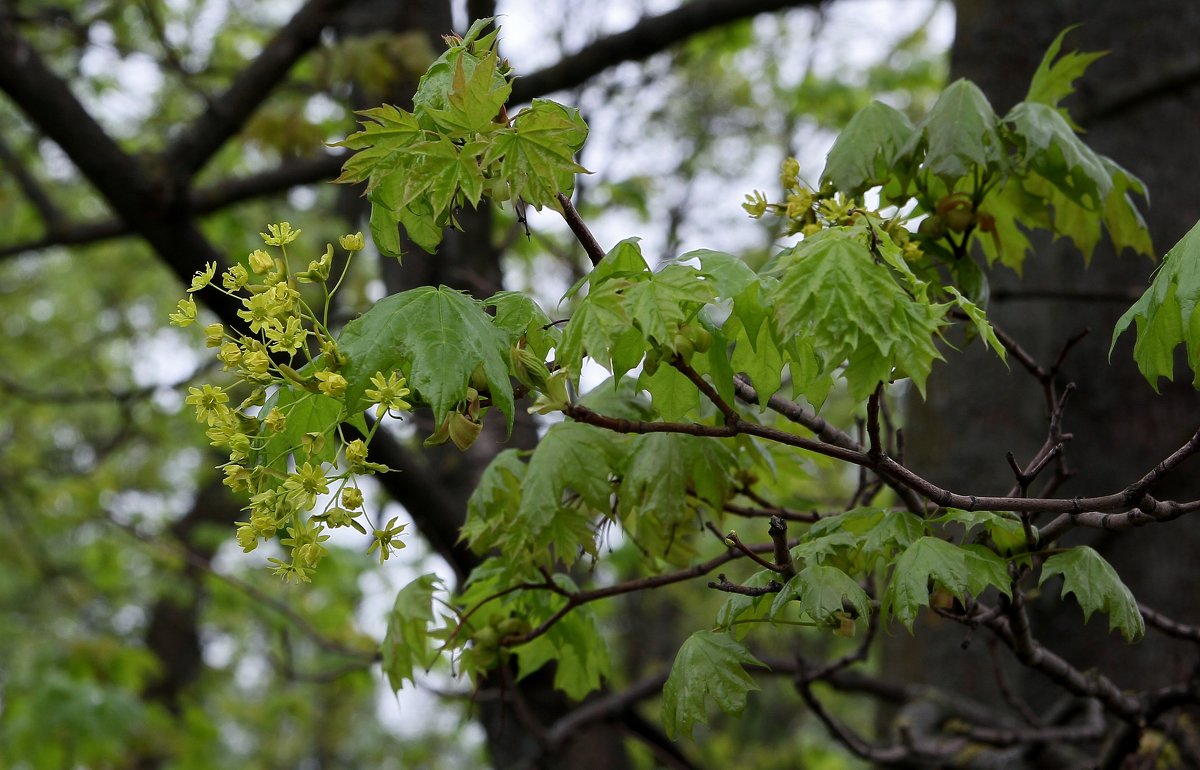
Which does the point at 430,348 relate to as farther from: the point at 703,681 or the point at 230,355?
the point at 703,681

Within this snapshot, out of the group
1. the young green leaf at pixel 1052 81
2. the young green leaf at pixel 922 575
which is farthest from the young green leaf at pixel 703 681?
the young green leaf at pixel 1052 81

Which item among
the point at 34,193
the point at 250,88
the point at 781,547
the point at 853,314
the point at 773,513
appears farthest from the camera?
the point at 34,193

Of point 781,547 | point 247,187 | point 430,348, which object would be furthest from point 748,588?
point 247,187

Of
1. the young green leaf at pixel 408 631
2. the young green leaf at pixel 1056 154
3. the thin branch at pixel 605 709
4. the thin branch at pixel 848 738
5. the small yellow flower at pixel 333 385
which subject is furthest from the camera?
the thin branch at pixel 605 709

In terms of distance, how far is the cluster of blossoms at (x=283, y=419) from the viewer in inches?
51.6

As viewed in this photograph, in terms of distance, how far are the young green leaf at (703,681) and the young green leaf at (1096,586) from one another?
465 mm

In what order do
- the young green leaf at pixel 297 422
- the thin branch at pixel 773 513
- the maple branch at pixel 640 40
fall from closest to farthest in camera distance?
the young green leaf at pixel 297 422, the thin branch at pixel 773 513, the maple branch at pixel 640 40

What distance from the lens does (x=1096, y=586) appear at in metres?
1.56

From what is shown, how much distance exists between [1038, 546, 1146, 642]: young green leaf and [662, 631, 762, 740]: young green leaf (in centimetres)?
47

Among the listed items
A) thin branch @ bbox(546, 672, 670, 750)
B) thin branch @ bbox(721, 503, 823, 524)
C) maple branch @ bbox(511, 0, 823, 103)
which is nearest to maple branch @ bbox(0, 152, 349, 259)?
maple branch @ bbox(511, 0, 823, 103)

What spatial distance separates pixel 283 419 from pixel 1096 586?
118cm

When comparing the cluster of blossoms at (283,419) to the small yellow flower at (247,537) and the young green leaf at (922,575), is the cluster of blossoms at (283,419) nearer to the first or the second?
the small yellow flower at (247,537)

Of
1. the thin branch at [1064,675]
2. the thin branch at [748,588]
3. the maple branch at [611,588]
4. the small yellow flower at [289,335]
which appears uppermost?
the small yellow flower at [289,335]

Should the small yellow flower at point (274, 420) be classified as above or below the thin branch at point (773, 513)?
above
